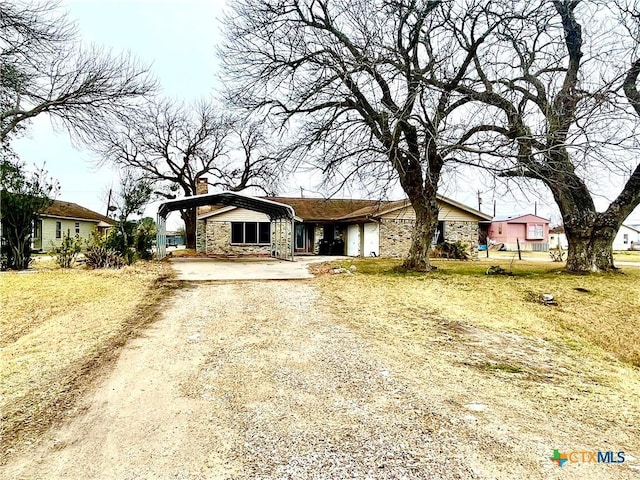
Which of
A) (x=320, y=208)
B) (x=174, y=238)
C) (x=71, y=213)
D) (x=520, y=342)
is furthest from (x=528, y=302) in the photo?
(x=174, y=238)

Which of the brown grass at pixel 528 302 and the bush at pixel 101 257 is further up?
the bush at pixel 101 257

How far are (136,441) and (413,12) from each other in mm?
10913

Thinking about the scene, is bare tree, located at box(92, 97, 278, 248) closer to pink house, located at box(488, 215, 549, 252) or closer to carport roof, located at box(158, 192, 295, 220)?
carport roof, located at box(158, 192, 295, 220)

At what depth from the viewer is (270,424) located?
3.35 meters

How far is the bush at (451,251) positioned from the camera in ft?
71.2

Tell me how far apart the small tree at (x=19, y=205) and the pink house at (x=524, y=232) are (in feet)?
121

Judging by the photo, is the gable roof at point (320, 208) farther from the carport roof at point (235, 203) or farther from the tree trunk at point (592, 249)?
the tree trunk at point (592, 249)

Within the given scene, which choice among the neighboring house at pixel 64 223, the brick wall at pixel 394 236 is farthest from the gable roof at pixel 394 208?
the neighboring house at pixel 64 223

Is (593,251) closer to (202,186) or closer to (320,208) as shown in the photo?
(320,208)

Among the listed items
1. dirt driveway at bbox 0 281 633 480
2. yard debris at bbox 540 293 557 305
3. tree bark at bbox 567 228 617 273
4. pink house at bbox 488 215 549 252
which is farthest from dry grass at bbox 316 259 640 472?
pink house at bbox 488 215 549 252

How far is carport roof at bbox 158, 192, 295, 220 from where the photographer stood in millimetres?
18016

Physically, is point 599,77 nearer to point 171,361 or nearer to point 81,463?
point 171,361

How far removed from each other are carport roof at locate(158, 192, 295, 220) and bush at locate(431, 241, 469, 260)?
7.90 meters
